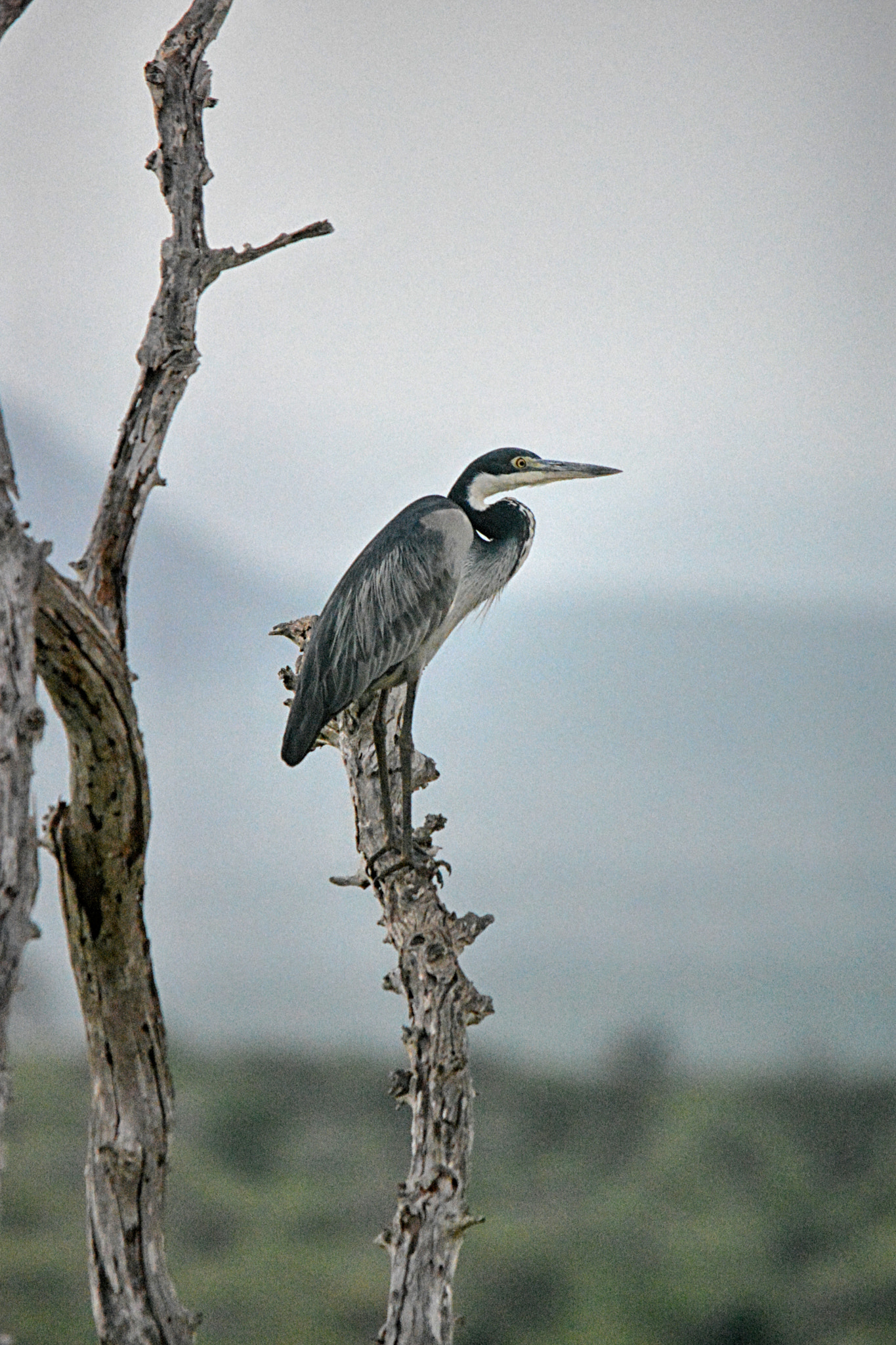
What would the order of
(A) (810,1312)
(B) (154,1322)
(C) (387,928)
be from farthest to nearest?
(A) (810,1312) → (C) (387,928) → (B) (154,1322)

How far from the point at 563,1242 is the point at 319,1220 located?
2.19 feet

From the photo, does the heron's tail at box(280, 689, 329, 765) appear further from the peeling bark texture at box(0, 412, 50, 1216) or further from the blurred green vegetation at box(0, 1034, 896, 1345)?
the blurred green vegetation at box(0, 1034, 896, 1345)

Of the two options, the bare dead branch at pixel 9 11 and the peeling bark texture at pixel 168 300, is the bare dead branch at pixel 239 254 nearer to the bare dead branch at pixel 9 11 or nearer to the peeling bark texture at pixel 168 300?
the peeling bark texture at pixel 168 300

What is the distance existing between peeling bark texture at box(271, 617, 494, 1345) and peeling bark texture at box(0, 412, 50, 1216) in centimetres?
57

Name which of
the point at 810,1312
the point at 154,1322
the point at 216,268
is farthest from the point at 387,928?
the point at 810,1312

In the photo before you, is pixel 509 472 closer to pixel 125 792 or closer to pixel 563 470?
pixel 563 470

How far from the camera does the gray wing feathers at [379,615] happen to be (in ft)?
6.35

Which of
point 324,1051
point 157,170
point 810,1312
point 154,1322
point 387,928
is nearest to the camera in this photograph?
point 154,1322

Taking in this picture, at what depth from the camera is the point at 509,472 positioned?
2096 mm

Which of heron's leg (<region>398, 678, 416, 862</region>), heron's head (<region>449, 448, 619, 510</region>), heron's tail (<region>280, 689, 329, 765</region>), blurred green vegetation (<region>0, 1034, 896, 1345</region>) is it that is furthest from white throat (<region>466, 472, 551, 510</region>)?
blurred green vegetation (<region>0, 1034, 896, 1345</region>)

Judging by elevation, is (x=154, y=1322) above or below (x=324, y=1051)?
below

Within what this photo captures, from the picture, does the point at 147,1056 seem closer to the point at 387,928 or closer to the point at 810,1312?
the point at 387,928

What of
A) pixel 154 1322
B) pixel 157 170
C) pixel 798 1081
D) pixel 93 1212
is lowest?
pixel 154 1322

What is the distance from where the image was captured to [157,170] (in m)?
1.58
